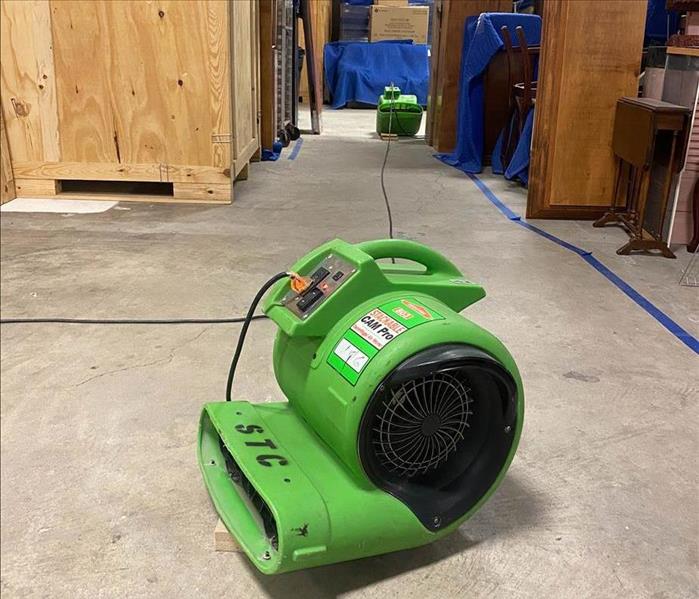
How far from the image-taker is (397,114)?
688cm

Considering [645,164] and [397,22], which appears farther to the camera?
[397,22]

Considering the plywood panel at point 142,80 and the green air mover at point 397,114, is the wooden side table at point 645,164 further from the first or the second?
the green air mover at point 397,114

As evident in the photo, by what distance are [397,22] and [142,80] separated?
25.1ft

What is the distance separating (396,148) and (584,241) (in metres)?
3.11

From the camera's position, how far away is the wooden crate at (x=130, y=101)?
3.52 meters

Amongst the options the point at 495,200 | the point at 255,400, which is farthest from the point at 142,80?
the point at 255,400

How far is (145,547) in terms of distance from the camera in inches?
50.9

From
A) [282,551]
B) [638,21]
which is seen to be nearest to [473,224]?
[638,21]

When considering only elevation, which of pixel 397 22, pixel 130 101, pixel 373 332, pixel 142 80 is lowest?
pixel 373 332

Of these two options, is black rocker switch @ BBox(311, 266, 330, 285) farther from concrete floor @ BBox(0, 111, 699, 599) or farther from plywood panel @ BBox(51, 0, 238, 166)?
plywood panel @ BBox(51, 0, 238, 166)

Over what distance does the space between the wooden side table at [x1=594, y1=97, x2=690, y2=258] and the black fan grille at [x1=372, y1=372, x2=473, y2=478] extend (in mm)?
2285

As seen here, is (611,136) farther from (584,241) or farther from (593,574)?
(593,574)

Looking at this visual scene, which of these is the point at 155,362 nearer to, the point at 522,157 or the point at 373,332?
the point at 373,332

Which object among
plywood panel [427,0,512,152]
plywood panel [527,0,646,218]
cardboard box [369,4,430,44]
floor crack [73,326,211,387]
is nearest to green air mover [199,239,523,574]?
floor crack [73,326,211,387]
